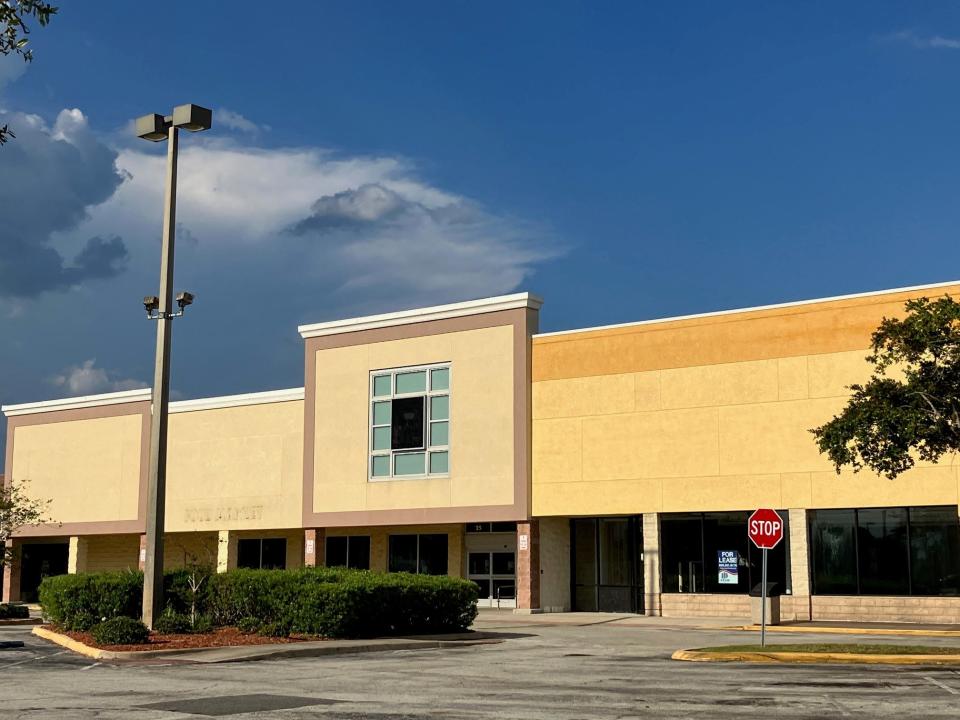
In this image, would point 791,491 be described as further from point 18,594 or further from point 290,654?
point 18,594

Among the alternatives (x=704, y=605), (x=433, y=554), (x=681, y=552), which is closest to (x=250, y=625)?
(x=704, y=605)

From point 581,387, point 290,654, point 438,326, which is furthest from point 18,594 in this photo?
point 290,654

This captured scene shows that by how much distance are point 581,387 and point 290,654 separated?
19.9 metres

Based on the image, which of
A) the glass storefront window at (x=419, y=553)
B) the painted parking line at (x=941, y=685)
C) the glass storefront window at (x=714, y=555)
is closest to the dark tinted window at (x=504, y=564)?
the glass storefront window at (x=419, y=553)

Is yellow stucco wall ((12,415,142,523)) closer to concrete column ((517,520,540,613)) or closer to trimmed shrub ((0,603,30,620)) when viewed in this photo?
trimmed shrub ((0,603,30,620))

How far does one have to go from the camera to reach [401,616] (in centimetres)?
2905

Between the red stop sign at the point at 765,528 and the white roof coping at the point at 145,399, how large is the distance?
26562mm

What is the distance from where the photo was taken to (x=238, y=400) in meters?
51.6

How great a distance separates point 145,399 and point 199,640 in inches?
1229

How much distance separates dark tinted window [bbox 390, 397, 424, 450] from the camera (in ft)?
148

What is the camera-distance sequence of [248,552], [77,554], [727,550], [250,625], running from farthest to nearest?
[77,554] < [248,552] < [727,550] < [250,625]

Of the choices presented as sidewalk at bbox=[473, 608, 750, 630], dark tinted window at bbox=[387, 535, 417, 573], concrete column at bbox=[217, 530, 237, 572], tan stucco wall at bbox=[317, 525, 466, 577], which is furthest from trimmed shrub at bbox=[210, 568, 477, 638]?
concrete column at bbox=[217, 530, 237, 572]

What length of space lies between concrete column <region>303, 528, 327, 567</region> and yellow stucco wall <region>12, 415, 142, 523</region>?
10.4 m

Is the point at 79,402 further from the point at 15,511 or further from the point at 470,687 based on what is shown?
the point at 470,687
